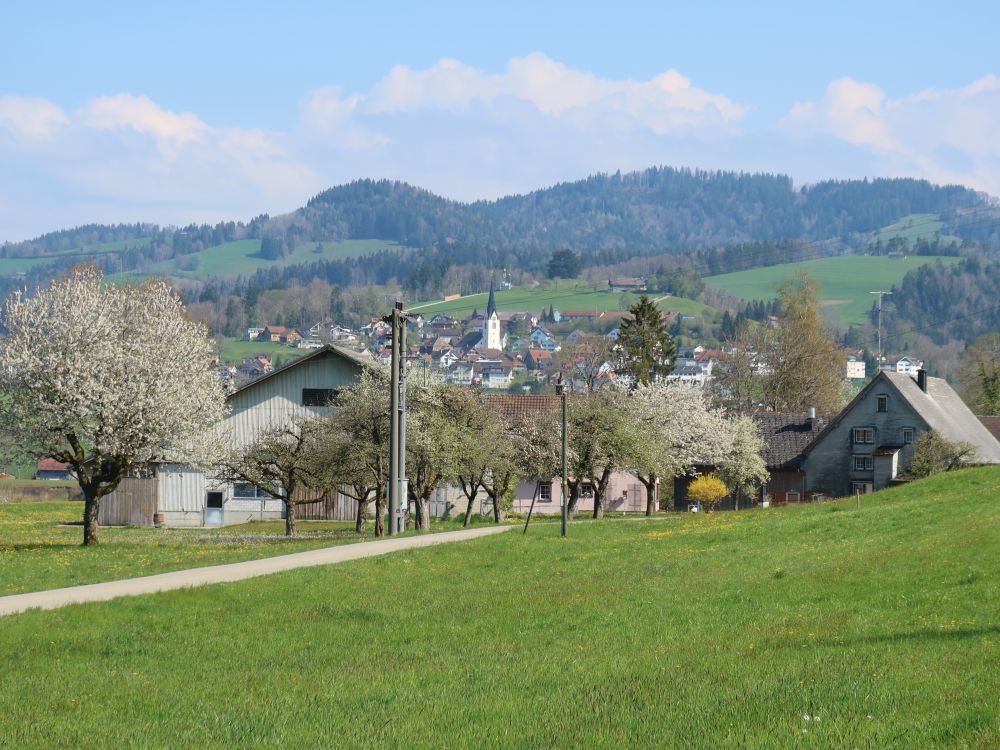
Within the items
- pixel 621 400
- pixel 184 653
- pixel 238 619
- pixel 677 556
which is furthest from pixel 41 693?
pixel 621 400

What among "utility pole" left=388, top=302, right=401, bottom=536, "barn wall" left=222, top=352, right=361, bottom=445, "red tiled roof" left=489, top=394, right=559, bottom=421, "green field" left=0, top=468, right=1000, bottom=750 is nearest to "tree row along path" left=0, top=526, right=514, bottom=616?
"green field" left=0, top=468, right=1000, bottom=750

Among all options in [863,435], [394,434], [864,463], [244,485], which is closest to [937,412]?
[863,435]

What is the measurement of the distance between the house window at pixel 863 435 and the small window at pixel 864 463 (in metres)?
1.02

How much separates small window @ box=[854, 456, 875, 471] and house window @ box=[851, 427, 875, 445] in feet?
3.34

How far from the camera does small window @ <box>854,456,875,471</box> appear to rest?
8500cm

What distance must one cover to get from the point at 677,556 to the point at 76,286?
25.2 metres

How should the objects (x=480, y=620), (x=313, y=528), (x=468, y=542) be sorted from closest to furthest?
(x=480, y=620) → (x=468, y=542) → (x=313, y=528)

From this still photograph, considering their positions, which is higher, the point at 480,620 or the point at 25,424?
the point at 25,424

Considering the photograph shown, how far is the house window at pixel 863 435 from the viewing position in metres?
85.3

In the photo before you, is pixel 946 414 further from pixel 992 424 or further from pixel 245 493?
pixel 245 493

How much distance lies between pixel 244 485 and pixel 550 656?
52.2 m

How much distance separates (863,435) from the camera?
85688mm

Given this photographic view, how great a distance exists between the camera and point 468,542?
3634cm

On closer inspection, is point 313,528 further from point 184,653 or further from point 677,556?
point 184,653
